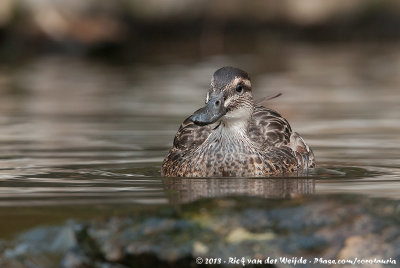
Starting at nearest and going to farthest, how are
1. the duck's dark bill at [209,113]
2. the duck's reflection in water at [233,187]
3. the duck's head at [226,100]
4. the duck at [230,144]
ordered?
the duck's reflection in water at [233,187], the duck's dark bill at [209,113], the duck's head at [226,100], the duck at [230,144]

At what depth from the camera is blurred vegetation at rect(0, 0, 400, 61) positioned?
30.9 m

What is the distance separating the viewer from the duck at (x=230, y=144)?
29.8 ft

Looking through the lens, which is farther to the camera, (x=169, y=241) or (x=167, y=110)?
(x=167, y=110)

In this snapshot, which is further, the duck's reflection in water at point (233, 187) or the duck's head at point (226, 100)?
the duck's head at point (226, 100)

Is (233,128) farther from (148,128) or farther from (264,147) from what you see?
(148,128)

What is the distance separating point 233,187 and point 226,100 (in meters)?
1.10

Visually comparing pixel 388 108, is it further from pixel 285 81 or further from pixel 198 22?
pixel 198 22

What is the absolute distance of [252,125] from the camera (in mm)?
10219

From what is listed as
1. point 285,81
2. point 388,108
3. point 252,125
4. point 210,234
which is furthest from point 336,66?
point 210,234

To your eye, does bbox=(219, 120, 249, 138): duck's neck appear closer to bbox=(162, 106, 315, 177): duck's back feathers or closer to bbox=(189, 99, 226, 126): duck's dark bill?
bbox=(162, 106, 315, 177): duck's back feathers

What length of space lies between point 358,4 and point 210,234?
27.9 m

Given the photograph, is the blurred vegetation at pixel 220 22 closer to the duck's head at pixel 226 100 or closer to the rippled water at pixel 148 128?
the rippled water at pixel 148 128

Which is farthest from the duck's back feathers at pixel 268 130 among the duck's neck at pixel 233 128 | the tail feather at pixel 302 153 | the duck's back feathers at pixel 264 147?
the duck's neck at pixel 233 128

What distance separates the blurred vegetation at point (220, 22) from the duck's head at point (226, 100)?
814 inches
